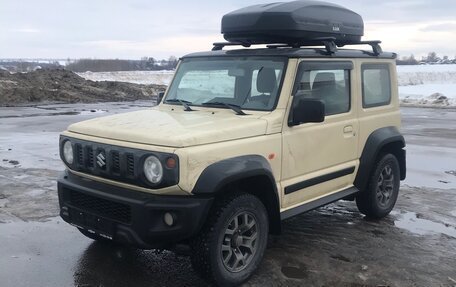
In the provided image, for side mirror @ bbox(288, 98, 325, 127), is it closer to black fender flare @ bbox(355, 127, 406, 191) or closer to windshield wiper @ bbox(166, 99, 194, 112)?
windshield wiper @ bbox(166, 99, 194, 112)

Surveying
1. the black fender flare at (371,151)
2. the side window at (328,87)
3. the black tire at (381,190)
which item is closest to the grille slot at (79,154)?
the side window at (328,87)

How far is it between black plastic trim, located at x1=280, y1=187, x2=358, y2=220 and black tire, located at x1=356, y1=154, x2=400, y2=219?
1.26 feet

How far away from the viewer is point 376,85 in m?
6.28

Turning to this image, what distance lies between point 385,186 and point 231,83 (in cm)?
261

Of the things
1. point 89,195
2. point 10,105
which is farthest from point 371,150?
point 10,105

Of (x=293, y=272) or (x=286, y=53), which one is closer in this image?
(x=293, y=272)

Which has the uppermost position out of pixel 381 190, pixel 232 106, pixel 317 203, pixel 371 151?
pixel 232 106

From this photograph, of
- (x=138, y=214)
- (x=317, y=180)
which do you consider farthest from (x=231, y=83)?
(x=138, y=214)

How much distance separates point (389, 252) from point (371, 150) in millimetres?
1225

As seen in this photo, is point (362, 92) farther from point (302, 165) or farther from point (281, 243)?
point (281, 243)

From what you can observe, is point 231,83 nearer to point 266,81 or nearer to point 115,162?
point 266,81

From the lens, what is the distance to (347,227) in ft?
20.0

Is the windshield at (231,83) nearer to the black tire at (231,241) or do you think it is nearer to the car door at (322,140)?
the car door at (322,140)

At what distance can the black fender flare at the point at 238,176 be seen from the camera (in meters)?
3.97
